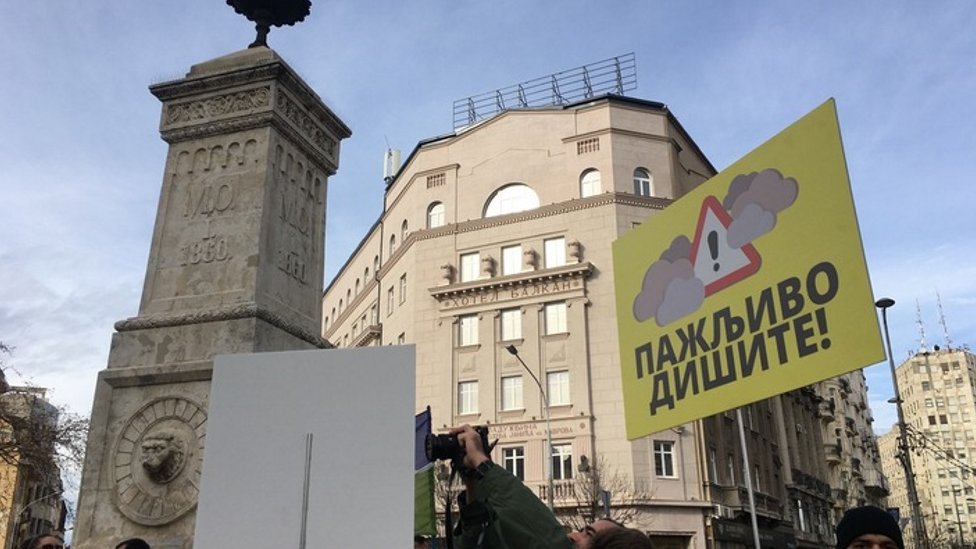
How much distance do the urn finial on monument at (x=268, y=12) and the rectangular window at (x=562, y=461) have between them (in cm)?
2731

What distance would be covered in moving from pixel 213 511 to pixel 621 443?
30.2 m

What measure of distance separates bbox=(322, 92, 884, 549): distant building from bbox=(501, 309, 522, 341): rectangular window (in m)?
0.07

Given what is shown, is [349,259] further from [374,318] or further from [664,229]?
[664,229]

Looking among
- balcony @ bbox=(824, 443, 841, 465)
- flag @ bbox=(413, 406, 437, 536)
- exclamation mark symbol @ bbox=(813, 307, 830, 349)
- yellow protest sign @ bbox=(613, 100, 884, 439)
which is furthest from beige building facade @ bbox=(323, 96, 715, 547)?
exclamation mark symbol @ bbox=(813, 307, 830, 349)

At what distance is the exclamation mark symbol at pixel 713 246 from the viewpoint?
5.63 meters

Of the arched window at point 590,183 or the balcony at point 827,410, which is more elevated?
the arched window at point 590,183

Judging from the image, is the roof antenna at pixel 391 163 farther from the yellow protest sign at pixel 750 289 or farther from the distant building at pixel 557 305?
the yellow protest sign at pixel 750 289

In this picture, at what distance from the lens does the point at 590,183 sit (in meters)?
36.2

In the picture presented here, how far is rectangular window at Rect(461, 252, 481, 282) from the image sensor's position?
3675cm

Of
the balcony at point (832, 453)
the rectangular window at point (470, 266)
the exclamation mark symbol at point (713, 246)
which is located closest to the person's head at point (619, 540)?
Answer: the exclamation mark symbol at point (713, 246)

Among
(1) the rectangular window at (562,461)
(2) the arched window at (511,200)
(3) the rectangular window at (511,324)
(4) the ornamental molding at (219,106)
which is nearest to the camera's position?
(4) the ornamental molding at (219,106)

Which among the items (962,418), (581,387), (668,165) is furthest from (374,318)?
(962,418)

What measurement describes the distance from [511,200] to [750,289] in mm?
32108

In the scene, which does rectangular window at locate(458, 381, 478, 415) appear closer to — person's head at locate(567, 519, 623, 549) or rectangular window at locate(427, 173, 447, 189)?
rectangular window at locate(427, 173, 447, 189)
